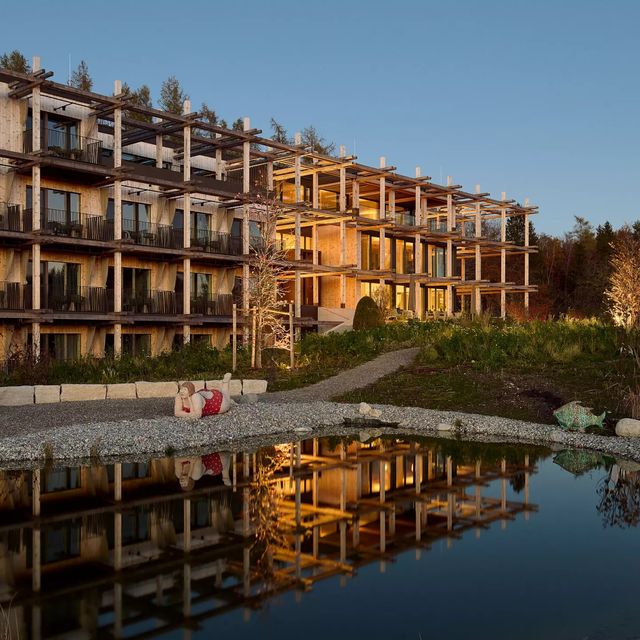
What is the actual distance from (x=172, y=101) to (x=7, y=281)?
4120 cm

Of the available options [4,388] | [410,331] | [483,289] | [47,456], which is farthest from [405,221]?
[47,456]

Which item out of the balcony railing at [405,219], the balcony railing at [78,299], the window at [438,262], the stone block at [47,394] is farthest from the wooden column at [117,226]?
the window at [438,262]

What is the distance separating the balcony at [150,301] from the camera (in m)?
34.0

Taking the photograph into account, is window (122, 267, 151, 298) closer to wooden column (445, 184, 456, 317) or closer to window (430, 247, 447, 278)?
wooden column (445, 184, 456, 317)

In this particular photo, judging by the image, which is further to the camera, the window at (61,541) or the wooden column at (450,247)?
the wooden column at (450,247)

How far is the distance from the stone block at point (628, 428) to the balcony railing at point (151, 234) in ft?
77.5

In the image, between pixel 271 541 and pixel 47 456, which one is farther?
pixel 47 456

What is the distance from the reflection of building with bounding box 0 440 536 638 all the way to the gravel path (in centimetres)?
726

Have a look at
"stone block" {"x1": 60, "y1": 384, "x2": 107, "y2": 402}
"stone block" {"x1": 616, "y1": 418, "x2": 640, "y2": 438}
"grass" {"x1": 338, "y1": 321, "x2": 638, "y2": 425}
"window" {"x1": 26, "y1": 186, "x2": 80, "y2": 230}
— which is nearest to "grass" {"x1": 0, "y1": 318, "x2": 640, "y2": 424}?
"grass" {"x1": 338, "y1": 321, "x2": 638, "y2": 425}

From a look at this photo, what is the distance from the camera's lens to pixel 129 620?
20.6ft

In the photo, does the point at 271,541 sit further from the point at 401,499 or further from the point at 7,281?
the point at 7,281

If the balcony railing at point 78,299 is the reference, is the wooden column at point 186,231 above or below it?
above

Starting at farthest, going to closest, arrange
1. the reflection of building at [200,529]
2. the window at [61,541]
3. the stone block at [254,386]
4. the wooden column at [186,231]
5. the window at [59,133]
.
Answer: the wooden column at [186,231], the window at [59,133], the stone block at [254,386], the window at [61,541], the reflection of building at [200,529]

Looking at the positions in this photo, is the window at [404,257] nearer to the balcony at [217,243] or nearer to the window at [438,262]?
the window at [438,262]
